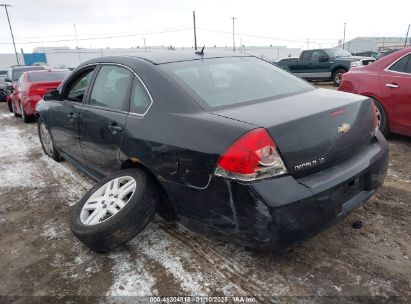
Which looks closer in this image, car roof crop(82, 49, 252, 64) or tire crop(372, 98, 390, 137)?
car roof crop(82, 49, 252, 64)

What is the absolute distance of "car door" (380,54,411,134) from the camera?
194 inches

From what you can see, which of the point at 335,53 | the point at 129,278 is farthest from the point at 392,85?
the point at 335,53

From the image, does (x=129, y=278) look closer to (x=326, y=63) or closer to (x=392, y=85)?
(x=392, y=85)

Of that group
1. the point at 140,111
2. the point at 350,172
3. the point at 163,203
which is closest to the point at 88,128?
the point at 140,111

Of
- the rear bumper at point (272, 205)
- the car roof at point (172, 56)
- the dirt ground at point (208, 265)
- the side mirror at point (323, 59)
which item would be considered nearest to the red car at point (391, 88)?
the dirt ground at point (208, 265)

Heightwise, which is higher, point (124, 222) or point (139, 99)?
point (139, 99)

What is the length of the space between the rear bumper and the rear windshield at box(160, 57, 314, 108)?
0.68 meters

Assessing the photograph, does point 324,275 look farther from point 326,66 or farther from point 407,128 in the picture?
point 326,66

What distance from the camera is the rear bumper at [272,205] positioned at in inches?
84.6

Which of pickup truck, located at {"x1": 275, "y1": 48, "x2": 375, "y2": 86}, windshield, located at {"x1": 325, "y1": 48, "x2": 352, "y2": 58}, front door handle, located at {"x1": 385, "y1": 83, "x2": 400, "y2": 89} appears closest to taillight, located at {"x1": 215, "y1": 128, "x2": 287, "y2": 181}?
front door handle, located at {"x1": 385, "y1": 83, "x2": 400, "y2": 89}

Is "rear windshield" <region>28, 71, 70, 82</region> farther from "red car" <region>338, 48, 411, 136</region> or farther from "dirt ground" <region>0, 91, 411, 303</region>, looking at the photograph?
"red car" <region>338, 48, 411, 136</region>

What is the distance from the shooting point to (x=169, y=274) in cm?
260

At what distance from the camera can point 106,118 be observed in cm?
329

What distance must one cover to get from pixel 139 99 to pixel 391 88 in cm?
383
